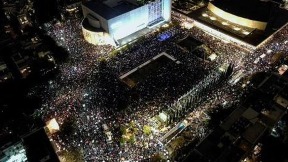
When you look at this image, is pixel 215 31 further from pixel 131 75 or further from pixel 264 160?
pixel 264 160

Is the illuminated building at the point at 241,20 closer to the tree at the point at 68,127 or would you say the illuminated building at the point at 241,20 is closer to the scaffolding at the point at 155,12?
the scaffolding at the point at 155,12

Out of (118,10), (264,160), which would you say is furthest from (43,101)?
(264,160)

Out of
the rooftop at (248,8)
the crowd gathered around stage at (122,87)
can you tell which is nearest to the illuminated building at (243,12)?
the rooftop at (248,8)

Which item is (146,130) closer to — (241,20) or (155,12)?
(155,12)

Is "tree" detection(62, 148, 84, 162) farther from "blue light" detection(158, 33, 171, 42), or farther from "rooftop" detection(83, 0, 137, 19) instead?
"blue light" detection(158, 33, 171, 42)

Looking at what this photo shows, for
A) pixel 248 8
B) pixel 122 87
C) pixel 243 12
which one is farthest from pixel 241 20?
pixel 122 87
